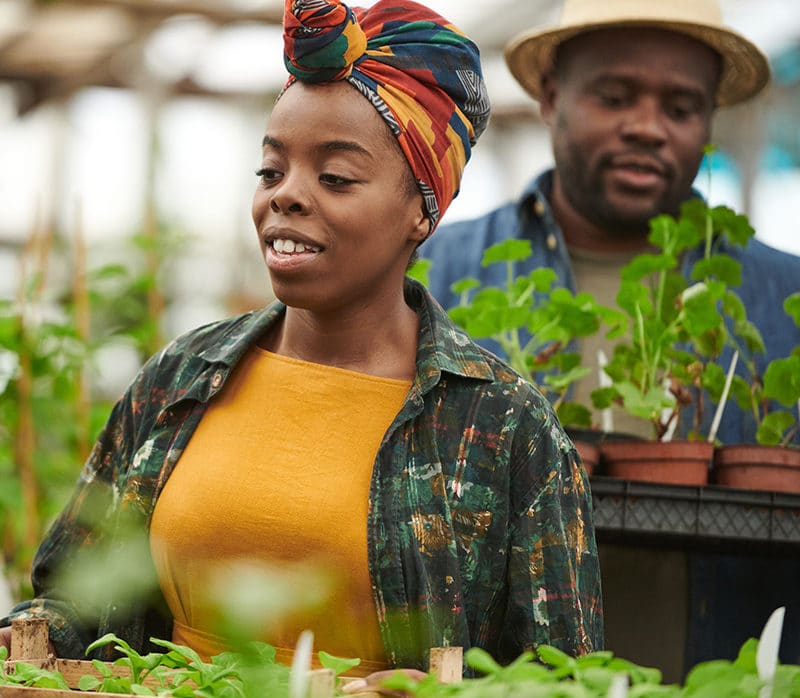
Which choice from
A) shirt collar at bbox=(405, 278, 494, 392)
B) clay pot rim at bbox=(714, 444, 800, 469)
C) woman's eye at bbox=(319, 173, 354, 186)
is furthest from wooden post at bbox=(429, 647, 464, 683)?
clay pot rim at bbox=(714, 444, 800, 469)

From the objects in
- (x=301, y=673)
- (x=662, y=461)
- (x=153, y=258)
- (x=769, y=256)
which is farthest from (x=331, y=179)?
(x=153, y=258)

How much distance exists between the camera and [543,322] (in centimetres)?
229

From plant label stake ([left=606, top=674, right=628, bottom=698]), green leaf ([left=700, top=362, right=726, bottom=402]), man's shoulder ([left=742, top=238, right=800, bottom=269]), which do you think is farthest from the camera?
man's shoulder ([left=742, top=238, right=800, bottom=269])

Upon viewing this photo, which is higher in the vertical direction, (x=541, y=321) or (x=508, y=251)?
(x=508, y=251)

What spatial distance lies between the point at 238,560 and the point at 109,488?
258mm

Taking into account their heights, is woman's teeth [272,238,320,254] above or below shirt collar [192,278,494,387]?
above

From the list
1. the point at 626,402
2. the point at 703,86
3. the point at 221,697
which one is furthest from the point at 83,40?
the point at 221,697

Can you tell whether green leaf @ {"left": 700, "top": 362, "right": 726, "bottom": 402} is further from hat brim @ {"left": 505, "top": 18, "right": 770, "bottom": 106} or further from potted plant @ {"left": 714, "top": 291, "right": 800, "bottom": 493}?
hat brim @ {"left": 505, "top": 18, "right": 770, "bottom": 106}

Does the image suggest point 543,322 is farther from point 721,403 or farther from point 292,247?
point 292,247

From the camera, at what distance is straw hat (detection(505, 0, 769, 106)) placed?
261 centimetres

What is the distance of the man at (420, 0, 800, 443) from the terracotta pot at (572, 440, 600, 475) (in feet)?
1.26

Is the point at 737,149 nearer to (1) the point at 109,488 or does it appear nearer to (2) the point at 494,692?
(1) the point at 109,488

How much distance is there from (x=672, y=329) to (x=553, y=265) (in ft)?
1.81

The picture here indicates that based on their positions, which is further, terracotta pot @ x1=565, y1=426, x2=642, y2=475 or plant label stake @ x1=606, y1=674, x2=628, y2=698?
terracotta pot @ x1=565, y1=426, x2=642, y2=475
